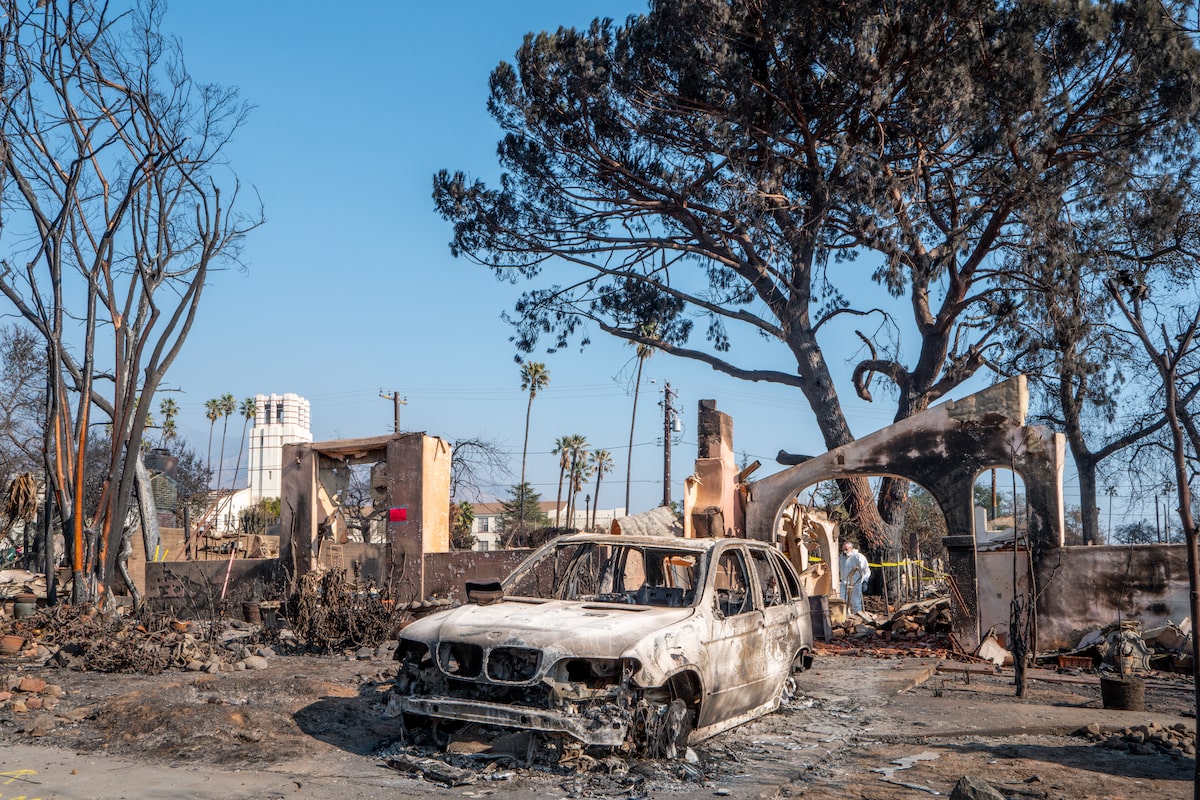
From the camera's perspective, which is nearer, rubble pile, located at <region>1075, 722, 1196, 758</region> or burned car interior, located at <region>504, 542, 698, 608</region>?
rubble pile, located at <region>1075, 722, 1196, 758</region>

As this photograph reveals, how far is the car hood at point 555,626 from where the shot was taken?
638cm

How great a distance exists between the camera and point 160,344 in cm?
1553

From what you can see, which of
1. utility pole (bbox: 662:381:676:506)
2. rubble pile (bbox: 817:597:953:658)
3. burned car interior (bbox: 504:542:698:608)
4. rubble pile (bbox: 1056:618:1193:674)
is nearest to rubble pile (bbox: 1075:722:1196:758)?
burned car interior (bbox: 504:542:698:608)

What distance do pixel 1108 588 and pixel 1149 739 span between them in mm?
7461

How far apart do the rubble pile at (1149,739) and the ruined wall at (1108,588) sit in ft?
21.4

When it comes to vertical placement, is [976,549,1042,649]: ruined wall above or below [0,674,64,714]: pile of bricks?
above

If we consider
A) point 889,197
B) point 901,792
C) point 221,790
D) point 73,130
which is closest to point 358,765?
point 221,790

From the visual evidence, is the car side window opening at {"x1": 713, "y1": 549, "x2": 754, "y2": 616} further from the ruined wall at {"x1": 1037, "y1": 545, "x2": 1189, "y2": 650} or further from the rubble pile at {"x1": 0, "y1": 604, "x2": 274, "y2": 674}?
the ruined wall at {"x1": 1037, "y1": 545, "x2": 1189, "y2": 650}

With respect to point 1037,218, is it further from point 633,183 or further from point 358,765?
point 358,765

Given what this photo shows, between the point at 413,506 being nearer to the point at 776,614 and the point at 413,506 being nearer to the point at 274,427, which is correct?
the point at 776,614

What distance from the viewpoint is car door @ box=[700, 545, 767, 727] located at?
7.21 metres

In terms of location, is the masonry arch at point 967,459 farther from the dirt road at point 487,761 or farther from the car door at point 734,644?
→ the car door at point 734,644

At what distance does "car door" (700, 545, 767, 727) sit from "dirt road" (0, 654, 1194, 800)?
0.29m

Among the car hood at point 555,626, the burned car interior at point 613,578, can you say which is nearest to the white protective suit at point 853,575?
the burned car interior at point 613,578
